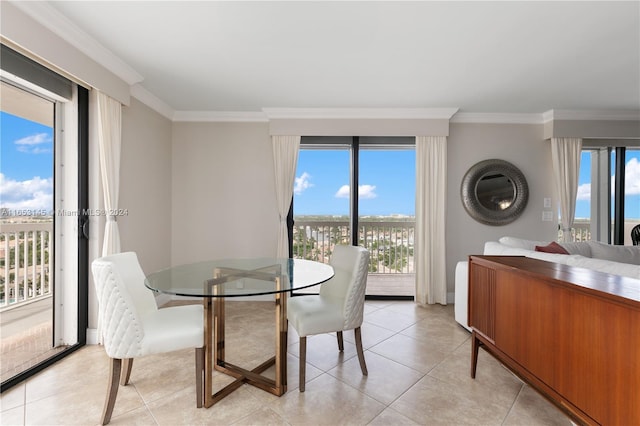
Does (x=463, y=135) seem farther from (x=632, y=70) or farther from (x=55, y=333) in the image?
(x=55, y=333)

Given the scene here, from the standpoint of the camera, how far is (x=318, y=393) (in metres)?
1.83

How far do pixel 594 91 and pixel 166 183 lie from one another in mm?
5121

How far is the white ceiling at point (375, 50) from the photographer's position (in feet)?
5.88

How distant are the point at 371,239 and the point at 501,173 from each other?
202 centimetres

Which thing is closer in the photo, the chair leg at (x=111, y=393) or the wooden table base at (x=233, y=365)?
the chair leg at (x=111, y=393)

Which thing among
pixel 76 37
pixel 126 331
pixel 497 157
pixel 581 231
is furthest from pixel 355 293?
pixel 581 231

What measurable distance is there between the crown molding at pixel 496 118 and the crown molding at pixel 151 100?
3.73m

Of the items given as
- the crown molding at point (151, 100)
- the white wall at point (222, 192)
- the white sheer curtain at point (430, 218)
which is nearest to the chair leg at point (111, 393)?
the white wall at point (222, 192)

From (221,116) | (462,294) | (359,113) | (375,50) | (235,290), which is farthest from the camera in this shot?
(221,116)

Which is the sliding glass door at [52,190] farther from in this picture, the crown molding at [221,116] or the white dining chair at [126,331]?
the crown molding at [221,116]

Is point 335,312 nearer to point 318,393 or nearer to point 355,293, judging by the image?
point 355,293

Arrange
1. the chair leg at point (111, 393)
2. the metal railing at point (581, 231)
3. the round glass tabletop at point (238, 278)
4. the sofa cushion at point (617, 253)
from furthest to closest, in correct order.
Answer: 1. the metal railing at point (581, 231)
2. the sofa cushion at point (617, 253)
3. the round glass tabletop at point (238, 278)
4. the chair leg at point (111, 393)

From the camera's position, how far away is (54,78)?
2.13 m

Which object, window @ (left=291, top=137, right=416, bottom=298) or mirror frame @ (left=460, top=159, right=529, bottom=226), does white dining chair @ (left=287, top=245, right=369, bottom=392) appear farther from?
mirror frame @ (left=460, top=159, right=529, bottom=226)
